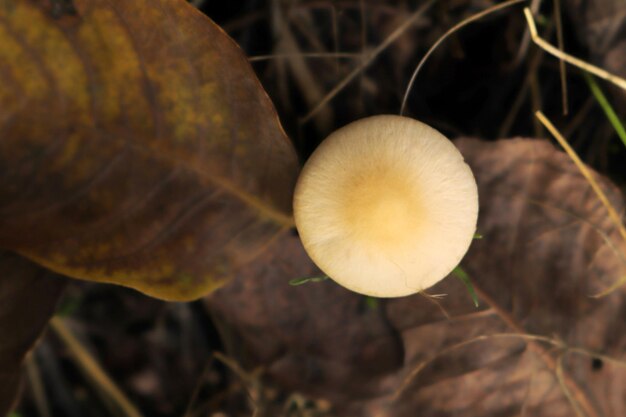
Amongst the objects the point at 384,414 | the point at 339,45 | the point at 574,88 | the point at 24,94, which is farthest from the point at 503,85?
the point at 24,94

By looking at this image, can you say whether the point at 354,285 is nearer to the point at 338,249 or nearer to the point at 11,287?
the point at 338,249

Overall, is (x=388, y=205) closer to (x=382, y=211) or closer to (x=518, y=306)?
(x=382, y=211)

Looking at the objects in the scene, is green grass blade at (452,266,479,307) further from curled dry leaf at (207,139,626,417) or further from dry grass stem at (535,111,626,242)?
dry grass stem at (535,111,626,242)

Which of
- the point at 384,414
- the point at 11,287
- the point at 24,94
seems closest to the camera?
the point at 24,94

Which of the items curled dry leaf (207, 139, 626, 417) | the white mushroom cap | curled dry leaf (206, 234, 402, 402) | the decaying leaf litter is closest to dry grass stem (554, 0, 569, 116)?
the decaying leaf litter

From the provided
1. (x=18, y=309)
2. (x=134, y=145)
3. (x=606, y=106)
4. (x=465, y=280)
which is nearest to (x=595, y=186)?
(x=606, y=106)

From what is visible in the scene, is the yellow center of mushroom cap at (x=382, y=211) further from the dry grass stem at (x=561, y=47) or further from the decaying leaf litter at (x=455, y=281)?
the dry grass stem at (x=561, y=47)
